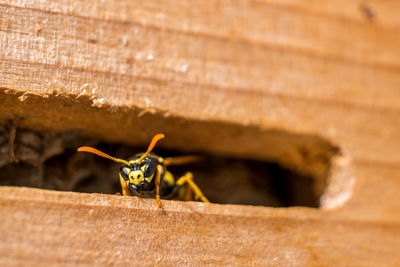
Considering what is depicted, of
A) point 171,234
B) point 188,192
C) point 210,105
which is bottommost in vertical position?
point 188,192

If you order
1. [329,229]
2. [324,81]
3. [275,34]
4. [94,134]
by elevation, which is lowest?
[329,229]

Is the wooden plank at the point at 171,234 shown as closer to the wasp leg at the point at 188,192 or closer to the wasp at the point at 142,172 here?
the wasp at the point at 142,172

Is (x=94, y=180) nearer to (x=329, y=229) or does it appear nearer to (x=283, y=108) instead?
(x=283, y=108)

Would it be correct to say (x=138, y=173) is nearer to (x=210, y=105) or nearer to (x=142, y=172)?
(x=142, y=172)

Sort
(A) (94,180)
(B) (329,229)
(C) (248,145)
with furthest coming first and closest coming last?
(A) (94,180), (C) (248,145), (B) (329,229)

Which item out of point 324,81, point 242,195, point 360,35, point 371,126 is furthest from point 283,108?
point 242,195

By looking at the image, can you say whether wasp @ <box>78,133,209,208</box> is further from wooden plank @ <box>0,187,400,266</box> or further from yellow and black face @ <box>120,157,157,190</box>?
wooden plank @ <box>0,187,400,266</box>

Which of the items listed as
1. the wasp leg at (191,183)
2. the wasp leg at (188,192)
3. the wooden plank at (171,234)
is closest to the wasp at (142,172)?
the wasp leg at (191,183)


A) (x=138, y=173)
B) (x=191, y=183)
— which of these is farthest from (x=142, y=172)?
(x=191, y=183)
